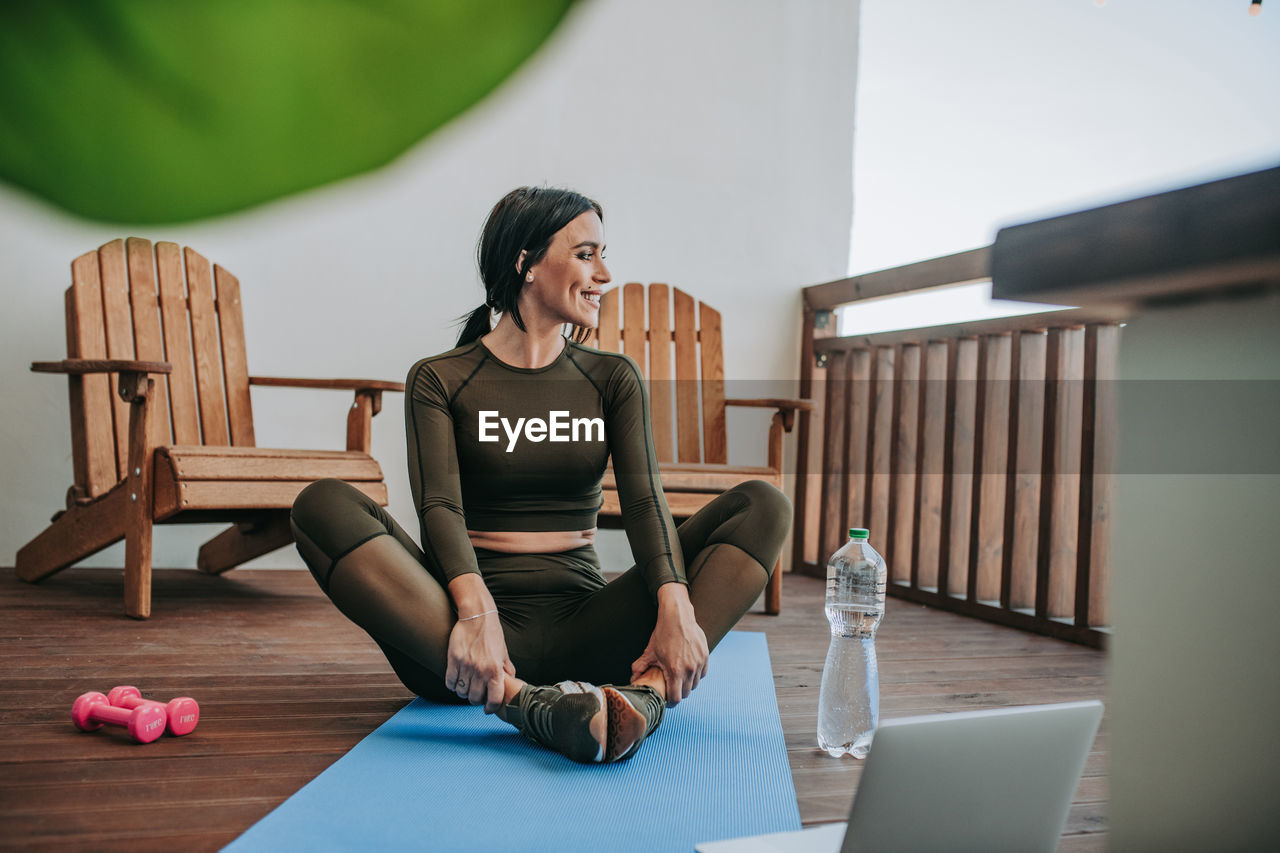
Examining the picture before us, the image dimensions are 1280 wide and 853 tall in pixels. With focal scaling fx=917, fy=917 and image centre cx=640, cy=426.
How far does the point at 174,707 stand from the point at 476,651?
0.50 meters

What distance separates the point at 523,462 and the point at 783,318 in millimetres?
A: 2529

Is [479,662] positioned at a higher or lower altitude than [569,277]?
lower

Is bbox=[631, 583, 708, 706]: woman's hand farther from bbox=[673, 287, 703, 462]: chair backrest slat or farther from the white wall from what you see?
the white wall

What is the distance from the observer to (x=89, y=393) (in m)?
2.81

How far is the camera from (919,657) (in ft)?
7.58

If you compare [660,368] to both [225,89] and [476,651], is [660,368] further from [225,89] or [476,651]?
[476,651]

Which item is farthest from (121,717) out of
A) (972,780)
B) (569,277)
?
(972,780)

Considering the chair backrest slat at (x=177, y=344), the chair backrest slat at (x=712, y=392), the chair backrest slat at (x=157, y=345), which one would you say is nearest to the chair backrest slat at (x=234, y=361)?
the chair backrest slat at (x=157, y=345)

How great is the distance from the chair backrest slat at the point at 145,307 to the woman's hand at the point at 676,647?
6.94 feet

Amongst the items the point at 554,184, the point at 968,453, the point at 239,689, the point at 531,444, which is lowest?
the point at 239,689

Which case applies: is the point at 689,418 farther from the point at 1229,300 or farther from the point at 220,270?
the point at 1229,300

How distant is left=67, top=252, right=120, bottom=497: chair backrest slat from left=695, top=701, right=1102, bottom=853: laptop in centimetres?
271

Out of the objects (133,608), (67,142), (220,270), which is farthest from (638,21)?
(133,608)

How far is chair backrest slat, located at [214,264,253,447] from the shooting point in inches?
123
